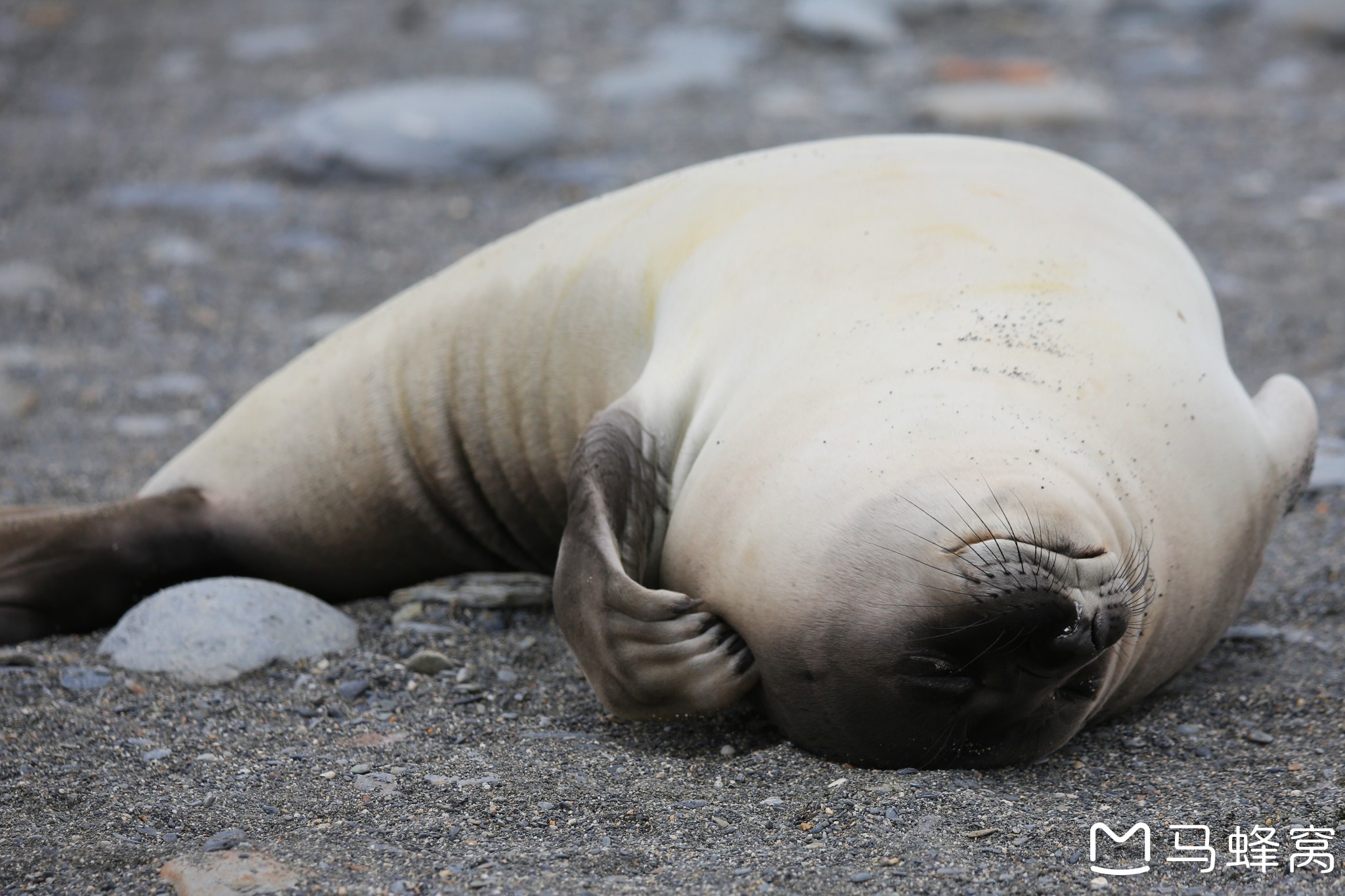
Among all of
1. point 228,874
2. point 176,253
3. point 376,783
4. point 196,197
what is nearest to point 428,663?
point 376,783

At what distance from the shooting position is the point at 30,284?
20.0 feet

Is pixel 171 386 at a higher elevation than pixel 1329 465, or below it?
higher

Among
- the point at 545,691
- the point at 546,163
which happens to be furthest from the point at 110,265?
the point at 545,691

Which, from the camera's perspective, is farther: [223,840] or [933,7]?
[933,7]

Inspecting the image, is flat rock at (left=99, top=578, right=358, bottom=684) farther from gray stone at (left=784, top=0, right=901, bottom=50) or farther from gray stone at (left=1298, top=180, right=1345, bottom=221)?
gray stone at (left=784, top=0, right=901, bottom=50)

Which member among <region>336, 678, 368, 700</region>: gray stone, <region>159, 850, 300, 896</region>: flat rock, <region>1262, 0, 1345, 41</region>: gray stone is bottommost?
<region>336, 678, 368, 700</region>: gray stone

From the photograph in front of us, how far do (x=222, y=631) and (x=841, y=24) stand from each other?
25.0 ft

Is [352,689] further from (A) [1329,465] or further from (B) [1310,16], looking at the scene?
(B) [1310,16]

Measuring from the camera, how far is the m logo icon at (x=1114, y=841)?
2.17 m

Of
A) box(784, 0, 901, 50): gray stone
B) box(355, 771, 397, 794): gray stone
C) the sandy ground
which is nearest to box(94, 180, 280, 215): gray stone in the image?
the sandy ground

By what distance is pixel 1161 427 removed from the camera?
2.58 metres

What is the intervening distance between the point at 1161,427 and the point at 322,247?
4921 mm

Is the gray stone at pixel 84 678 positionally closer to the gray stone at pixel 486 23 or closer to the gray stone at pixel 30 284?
the gray stone at pixel 30 284

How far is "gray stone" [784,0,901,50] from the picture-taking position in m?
9.71
